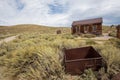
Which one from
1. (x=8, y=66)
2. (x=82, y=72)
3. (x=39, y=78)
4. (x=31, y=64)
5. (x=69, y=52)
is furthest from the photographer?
(x=69, y=52)

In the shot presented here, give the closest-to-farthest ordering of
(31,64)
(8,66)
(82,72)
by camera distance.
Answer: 1. (82,72)
2. (31,64)
3. (8,66)

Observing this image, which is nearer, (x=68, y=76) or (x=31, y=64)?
(x=68, y=76)

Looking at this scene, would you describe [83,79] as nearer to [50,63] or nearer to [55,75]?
[55,75]

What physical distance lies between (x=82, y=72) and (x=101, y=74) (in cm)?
53

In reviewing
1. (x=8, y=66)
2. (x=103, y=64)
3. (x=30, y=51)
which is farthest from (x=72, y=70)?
(x=8, y=66)

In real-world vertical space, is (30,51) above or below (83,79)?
above

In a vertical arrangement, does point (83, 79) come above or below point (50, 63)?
below

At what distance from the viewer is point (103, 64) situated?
4.98 m

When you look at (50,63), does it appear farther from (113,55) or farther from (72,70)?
(113,55)

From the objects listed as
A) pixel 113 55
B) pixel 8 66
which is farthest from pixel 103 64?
pixel 8 66

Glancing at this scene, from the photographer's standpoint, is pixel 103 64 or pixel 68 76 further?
pixel 103 64

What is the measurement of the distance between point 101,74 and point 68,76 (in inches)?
35.0

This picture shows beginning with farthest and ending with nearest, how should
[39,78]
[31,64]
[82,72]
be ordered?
1. [31,64]
2. [82,72]
3. [39,78]

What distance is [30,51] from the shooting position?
5.59 m
